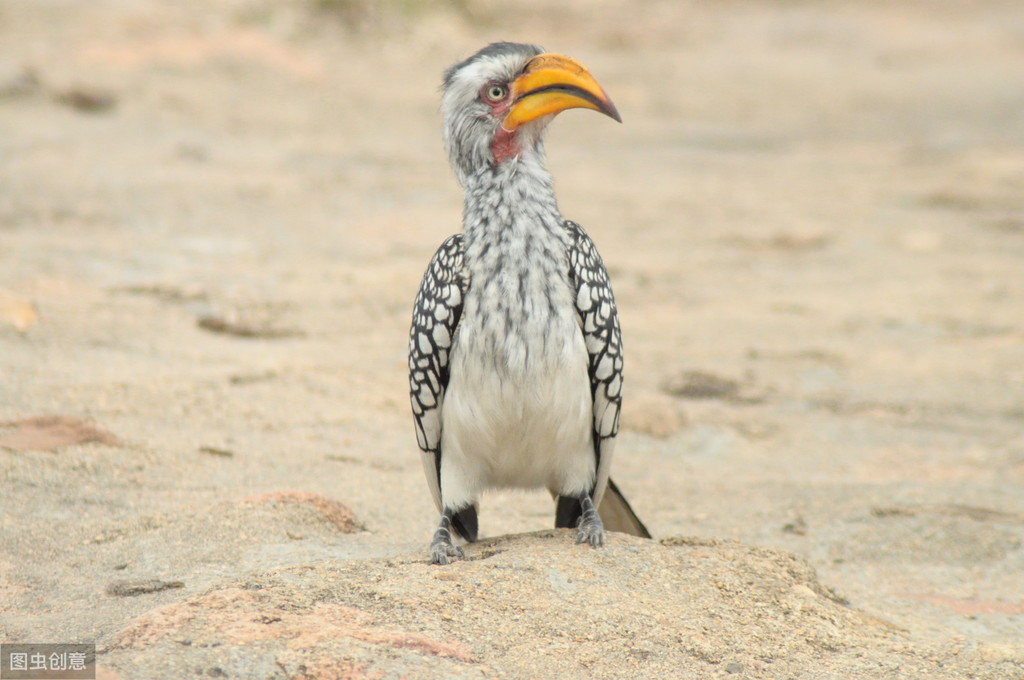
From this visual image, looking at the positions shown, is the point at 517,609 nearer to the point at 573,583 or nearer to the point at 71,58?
the point at 573,583

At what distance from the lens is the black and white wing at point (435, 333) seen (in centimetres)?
393

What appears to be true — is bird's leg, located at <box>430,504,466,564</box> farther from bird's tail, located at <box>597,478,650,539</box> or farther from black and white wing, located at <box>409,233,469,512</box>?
bird's tail, located at <box>597,478,650,539</box>

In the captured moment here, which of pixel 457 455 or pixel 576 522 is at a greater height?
pixel 457 455

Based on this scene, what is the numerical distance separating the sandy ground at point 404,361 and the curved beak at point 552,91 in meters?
1.53

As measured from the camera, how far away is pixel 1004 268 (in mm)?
8812

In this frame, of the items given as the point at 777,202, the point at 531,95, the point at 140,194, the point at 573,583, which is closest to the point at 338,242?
the point at 140,194

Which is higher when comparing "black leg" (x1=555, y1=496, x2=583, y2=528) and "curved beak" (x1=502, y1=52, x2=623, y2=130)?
"curved beak" (x1=502, y1=52, x2=623, y2=130)

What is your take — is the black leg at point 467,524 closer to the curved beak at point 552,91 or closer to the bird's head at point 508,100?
the bird's head at point 508,100

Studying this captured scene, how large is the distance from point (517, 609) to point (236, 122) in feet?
29.4

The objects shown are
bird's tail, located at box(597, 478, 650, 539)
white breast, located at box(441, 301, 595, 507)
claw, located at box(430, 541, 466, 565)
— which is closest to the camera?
claw, located at box(430, 541, 466, 565)

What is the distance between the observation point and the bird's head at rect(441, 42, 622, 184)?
397cm

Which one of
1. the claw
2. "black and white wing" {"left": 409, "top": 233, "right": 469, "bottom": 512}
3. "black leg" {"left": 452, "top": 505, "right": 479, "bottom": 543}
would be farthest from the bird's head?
the claw

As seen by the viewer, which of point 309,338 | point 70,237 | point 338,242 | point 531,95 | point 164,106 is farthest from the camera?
point 164,106

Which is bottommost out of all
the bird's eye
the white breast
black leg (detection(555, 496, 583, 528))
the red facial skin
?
black leg (detection(555, 496, 583, 528))
